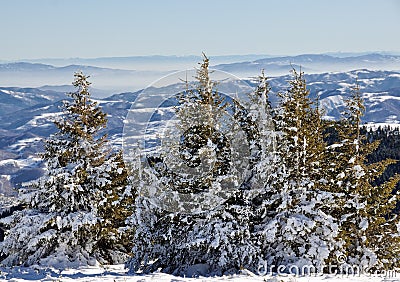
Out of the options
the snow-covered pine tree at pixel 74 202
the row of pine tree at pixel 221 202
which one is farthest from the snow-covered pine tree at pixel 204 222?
the snow-covered pine tree at pixel 74 202

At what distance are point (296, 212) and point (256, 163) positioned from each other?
3.06 m

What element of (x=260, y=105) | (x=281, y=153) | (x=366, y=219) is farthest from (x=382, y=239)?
(x=260, y=105)

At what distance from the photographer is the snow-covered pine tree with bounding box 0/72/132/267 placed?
24.2 meters

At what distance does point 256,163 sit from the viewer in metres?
20.7

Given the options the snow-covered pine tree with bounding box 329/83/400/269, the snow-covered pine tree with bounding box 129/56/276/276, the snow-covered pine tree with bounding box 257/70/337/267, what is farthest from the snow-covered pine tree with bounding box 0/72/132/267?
the snow-covered pine tree with bounding box 329/83/400/269

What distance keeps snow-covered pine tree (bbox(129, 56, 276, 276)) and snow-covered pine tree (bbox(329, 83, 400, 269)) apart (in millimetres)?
6152

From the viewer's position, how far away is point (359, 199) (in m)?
25.2

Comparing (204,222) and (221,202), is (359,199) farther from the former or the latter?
(204,222)

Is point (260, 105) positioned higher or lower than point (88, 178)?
higher

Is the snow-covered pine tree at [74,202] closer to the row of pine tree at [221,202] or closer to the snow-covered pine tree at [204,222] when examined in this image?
the row of pine tree at [221,202]

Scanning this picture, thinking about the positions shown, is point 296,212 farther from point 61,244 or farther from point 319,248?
point 61,244

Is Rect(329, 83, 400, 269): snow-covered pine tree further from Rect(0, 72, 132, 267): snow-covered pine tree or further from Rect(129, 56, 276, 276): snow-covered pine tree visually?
Rect(0, 72, 132, 267): snow-covered pine tree

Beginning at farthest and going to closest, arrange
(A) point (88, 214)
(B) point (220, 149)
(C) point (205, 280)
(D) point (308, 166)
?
(A) point (88, 214), (D) point (308, 166), (B) point (220, 149), (C) point (205, 280)

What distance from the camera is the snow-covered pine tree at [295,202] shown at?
20453mm
